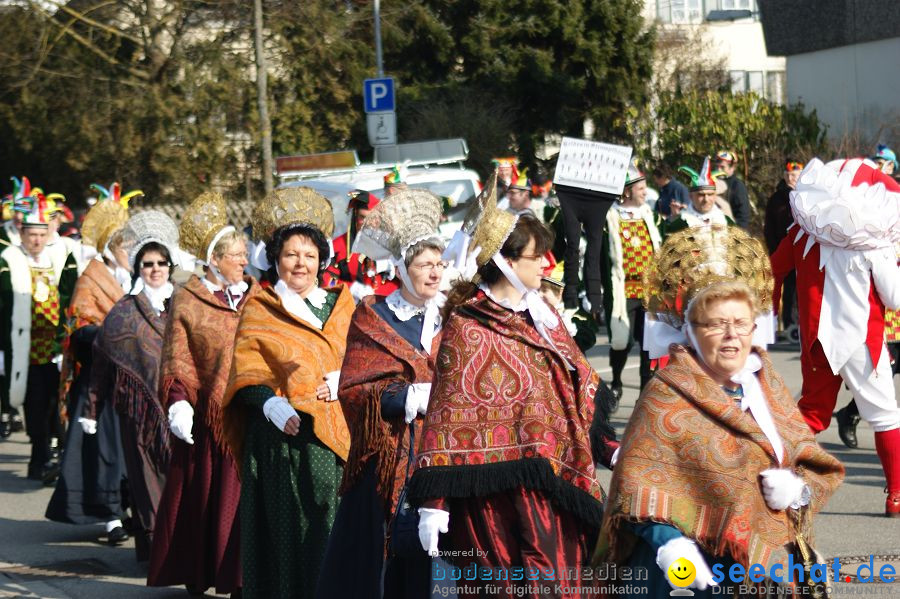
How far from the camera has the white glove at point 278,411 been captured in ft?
18.0

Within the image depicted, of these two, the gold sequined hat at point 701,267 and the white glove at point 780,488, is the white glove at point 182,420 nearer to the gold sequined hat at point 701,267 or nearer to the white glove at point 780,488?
the gold sequined hat at point 701,267

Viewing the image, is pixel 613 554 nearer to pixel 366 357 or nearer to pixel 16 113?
pixel 366 357

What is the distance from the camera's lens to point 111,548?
7.93 meters

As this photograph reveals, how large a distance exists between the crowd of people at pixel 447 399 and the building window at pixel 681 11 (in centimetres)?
2943

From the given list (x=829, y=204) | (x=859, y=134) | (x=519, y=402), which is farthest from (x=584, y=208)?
(x=859, y=134)

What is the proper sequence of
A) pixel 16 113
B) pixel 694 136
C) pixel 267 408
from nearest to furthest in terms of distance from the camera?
pixel 267 408, pixel 694 136, pixel 16 113

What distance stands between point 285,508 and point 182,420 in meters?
0.82

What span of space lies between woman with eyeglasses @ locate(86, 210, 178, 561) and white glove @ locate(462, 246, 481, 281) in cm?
305

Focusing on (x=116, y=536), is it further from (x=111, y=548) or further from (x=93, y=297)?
(x=93, y=297)

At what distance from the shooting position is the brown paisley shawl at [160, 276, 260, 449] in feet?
21.2

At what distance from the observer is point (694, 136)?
20250mm

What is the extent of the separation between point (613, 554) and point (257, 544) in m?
2.21

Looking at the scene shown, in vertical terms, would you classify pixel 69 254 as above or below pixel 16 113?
below

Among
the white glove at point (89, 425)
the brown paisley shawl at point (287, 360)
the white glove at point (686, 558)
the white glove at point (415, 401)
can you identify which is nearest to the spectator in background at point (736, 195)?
the white glove at point (89, 425)
